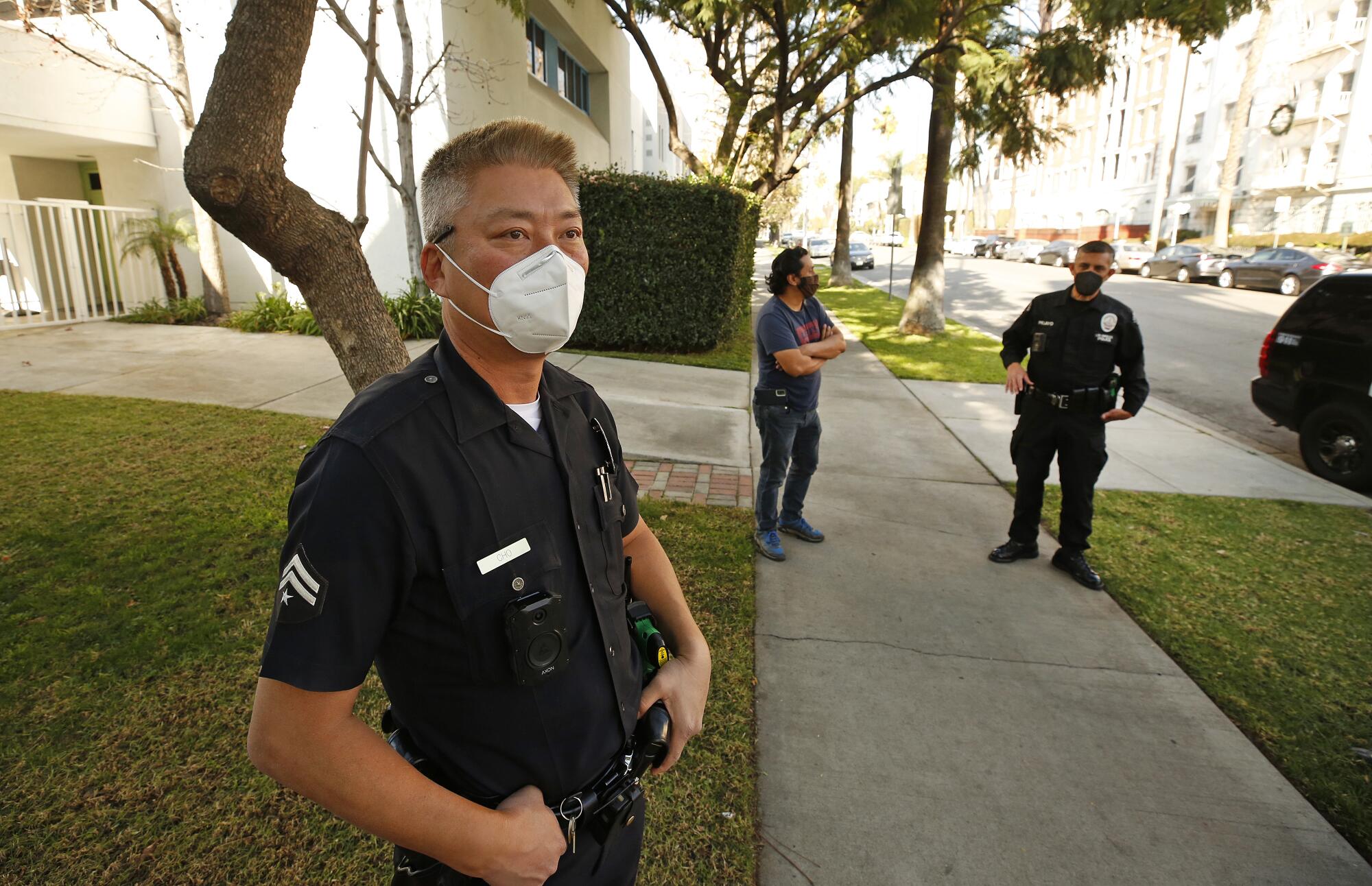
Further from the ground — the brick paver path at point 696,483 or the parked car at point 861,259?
the parked car at point 861,259

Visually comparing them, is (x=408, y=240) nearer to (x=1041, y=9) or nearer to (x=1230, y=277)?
(x=1041, y=9)

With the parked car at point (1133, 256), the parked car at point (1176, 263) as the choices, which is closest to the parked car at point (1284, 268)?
the parked car at point (1176, 263)

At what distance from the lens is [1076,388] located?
459cm

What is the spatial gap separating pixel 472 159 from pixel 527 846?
1176mm

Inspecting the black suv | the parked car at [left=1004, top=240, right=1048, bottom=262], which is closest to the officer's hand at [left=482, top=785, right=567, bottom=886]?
the black suv

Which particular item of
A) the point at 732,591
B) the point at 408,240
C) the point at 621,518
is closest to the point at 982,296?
the point at 408,240

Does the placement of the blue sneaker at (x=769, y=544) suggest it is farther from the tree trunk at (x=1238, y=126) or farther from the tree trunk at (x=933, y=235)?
the tree trunk at (x=1238, y=126)

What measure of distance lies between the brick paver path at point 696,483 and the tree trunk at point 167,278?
33.0 ft

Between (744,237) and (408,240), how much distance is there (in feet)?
17.4

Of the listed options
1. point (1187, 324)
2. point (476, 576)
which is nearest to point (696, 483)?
point (476, 576)

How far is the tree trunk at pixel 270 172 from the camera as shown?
2.91 m

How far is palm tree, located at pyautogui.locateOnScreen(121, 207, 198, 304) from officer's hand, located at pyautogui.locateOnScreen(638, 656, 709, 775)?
13.6 meters

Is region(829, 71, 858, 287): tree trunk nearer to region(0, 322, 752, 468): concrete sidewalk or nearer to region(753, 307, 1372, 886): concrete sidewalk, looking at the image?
region(0, 322, 752, 468): concrete sidewalk

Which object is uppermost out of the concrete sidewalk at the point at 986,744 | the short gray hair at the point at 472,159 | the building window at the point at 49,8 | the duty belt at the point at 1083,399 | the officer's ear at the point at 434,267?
the building window at the point at 49,8
